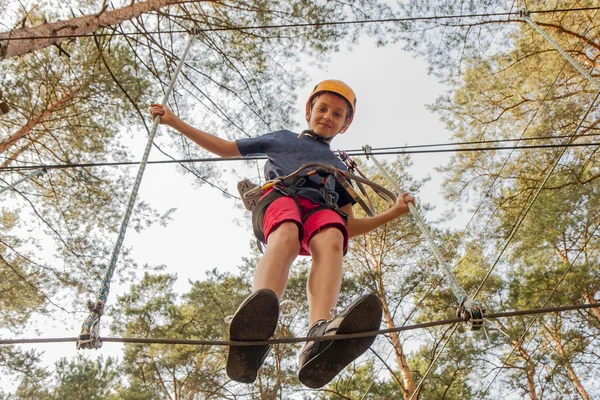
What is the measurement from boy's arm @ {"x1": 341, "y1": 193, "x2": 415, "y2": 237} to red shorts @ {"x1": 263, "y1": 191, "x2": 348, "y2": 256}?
1.15ft

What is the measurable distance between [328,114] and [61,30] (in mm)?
2432

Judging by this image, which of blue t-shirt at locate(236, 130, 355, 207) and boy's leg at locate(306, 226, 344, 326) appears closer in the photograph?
boy's leg at locate(306, 226, 344, 326)

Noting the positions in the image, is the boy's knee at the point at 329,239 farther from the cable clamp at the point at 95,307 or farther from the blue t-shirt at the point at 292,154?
the cable clamp at the point at 95,307

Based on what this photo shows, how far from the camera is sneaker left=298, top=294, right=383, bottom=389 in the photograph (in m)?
1.39

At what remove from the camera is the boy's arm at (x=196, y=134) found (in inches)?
80.2

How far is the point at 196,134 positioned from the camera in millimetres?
2160

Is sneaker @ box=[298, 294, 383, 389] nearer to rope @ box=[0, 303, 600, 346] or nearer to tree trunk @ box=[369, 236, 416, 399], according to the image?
rope @ box=[0, 303, 600, 346]

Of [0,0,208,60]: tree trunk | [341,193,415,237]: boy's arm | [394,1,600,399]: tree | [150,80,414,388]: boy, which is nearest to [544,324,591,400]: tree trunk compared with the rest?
[394,1,600,399]: tree

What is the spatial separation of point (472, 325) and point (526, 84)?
617 cm

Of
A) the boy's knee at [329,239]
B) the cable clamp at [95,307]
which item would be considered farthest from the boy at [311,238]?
the cable clamp at [95,307]

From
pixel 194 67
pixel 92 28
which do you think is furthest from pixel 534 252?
pixel 92 28

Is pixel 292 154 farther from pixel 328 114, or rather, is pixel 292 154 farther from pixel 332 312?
pixel 332 312

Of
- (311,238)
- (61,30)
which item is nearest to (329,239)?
(311,238)

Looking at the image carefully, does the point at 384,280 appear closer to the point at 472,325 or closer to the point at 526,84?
the point at 526,84
